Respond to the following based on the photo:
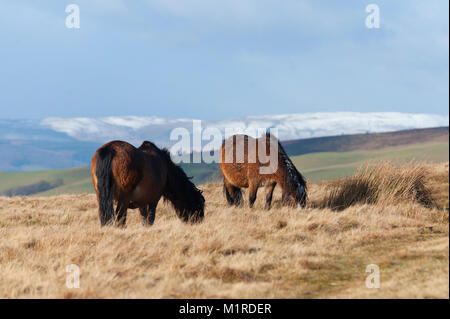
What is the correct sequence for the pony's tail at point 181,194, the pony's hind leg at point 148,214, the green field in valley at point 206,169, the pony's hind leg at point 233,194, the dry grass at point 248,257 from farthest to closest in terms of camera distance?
the green field in valley at point 206,169 → the pony's hind leg at point 233,194 → the pony's tail at point 181,194 → the pony's hind leg at point 148,214 → the dry grass at point 248,257

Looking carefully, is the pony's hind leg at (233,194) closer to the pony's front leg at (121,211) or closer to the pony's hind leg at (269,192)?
the pony's hind leg at (269,192)

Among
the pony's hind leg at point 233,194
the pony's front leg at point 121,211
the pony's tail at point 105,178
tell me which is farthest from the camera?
the pony's hind leg at point 233,194

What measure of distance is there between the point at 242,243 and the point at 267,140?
5053 mm

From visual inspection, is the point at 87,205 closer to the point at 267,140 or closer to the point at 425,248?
the point at 267,140

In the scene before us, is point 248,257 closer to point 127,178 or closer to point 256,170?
point 127,178

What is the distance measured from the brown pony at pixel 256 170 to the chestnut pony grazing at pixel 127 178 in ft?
7.95

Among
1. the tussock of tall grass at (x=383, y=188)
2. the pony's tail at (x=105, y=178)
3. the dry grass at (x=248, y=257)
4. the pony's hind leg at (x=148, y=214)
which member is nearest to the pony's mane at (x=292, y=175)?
the dry grass at (x=248, y=257)

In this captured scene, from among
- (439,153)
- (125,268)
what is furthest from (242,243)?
(439,153)

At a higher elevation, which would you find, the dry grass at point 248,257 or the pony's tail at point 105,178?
→ the pony's tail at point 105,178

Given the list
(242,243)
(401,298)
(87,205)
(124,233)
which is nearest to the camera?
(401,298)

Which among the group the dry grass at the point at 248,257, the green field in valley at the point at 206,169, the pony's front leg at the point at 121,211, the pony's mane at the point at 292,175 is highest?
the pony's mane at the point at 292,175

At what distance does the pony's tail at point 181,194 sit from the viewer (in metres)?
11.1

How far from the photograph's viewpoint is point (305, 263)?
6668 mm

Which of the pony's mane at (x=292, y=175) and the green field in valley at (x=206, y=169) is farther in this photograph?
the green field in valley at (x=206, y=169)
